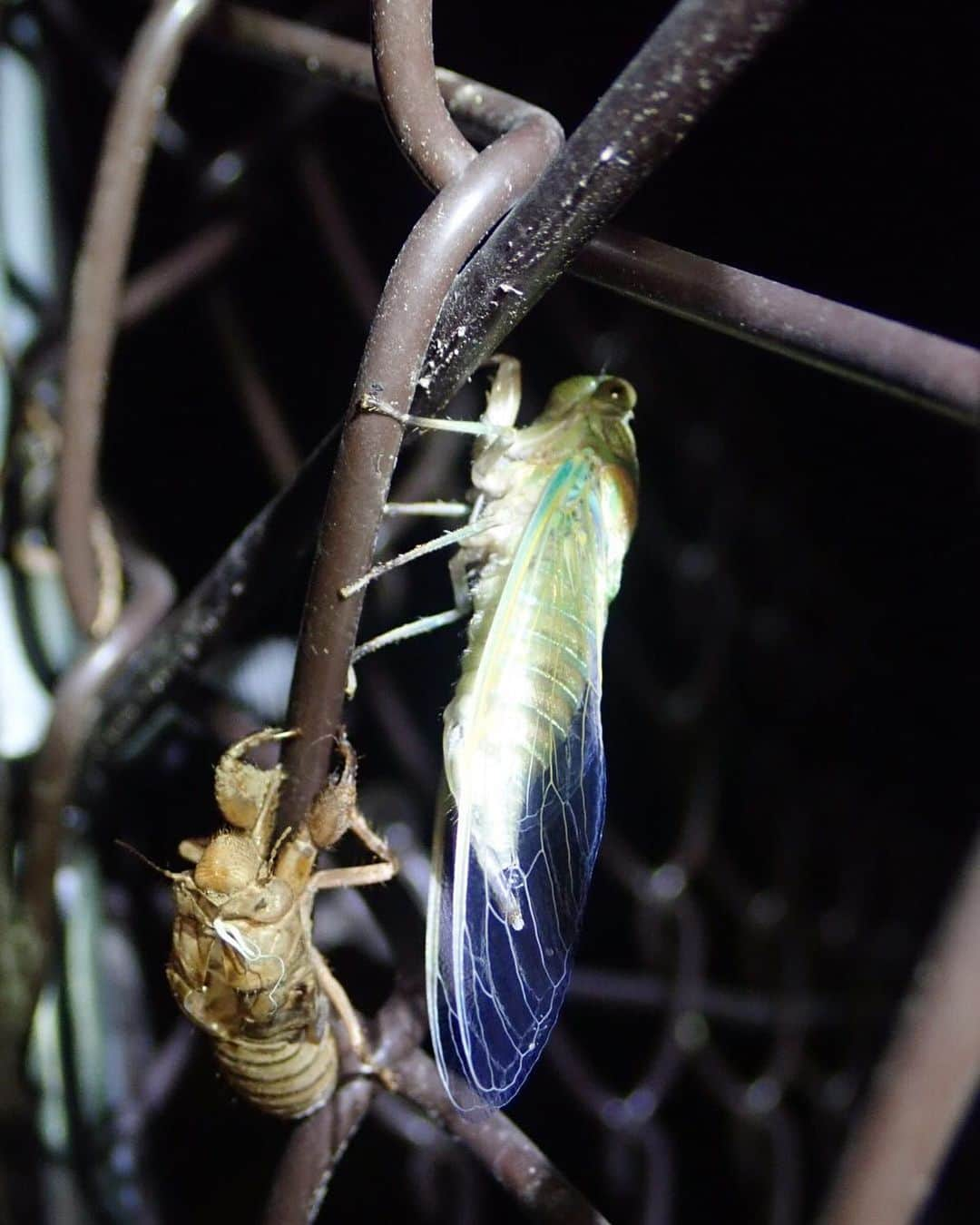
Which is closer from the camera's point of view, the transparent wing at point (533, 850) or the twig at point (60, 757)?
the transparent wing at point (533, 850)

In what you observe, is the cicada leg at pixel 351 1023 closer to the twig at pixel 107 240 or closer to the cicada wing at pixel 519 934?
the cicada wing at pixel 519 934

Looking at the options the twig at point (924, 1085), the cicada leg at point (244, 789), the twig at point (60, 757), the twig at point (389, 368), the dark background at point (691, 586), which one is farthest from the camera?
the dark background at point (691, 586)

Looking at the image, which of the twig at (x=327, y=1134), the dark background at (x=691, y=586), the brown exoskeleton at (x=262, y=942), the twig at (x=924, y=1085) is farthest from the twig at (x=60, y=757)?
the twig at (x=924, y=1085)

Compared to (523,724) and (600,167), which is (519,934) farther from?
(600,167)

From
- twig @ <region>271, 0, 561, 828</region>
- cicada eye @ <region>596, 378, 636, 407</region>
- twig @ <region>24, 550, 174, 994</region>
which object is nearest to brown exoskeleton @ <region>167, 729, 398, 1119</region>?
twig @ <region>271, 0, 561, 828</region>

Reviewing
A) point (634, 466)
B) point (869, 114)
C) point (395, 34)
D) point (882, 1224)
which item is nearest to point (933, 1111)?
point (882, 1224)

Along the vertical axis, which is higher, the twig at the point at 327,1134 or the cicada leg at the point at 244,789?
the cicada leg at the point at 244,789

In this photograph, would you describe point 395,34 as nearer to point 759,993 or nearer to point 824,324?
point 824,324
